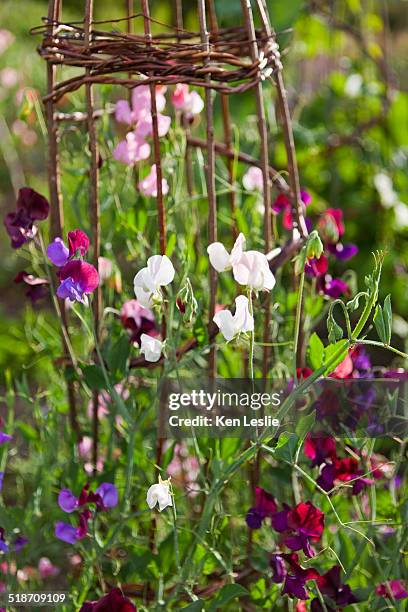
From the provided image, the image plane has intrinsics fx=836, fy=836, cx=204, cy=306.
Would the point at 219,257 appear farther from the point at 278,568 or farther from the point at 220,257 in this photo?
the point at 278,568

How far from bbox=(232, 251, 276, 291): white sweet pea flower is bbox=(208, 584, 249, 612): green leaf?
0.35m

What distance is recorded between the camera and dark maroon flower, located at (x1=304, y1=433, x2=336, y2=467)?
1.03m

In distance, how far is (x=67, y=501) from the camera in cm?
103

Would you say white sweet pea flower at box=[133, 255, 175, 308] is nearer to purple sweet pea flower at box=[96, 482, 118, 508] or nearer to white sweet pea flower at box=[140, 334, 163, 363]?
white sweet pea flower at box=[140, 334, 163, 363]

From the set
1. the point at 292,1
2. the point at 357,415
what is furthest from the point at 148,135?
the point at 292,1

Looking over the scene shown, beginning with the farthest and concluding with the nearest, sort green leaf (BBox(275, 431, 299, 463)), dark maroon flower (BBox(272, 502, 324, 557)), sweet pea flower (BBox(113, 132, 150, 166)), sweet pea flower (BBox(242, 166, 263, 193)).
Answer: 1. sweet pea flower (BBox(242, 166, 263, 193))
2. sweet pea flower (BBox(113, 132, 150, 166))
3. dark maroon flower (BBox(272, 502, 324, 557))
4. green leaf (BBox(275, 431, 299, 463))

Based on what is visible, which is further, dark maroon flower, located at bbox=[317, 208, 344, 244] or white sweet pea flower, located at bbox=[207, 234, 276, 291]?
dark maroon flower, located at bbox=[317, 208, 344, 244]

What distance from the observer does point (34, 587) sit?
1418 millimetres

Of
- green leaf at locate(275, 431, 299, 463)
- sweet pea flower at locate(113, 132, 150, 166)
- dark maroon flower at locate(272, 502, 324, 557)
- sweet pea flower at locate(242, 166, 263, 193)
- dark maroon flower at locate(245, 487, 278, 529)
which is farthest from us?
sweet pea flower at locate(242, 166, 263, 193)

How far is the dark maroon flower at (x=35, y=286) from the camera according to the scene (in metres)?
1.10

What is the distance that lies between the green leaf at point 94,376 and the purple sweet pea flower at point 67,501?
0.45ft

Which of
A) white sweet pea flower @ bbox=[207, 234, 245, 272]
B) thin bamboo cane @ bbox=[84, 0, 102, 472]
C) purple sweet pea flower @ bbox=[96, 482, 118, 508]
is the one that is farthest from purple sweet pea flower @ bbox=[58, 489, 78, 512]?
white sweet pea flower @ bbox=[207, 234, 245, 272]

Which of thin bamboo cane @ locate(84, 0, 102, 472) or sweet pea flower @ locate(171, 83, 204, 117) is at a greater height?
sweet pea flower @ locate(171, 83, 204, 117)

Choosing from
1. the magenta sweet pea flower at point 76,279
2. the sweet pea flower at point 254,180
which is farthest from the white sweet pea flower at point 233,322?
the sweet pea flower at point 254,180
